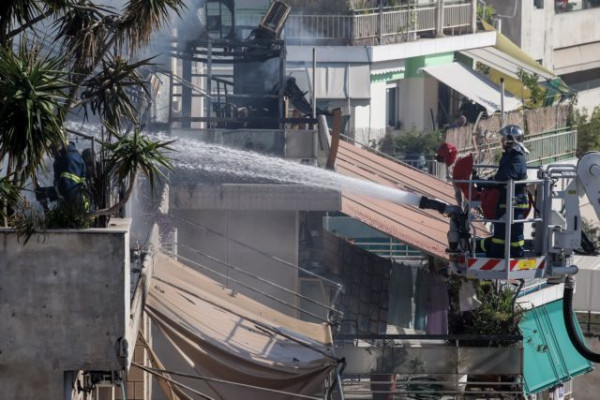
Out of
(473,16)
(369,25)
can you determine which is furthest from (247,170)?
(473,16)

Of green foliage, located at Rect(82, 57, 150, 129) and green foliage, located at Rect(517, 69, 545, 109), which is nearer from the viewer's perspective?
green foliage, located at Rect(82, 57, 150, 129)

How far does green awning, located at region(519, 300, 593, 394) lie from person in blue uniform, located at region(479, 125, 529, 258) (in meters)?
2.91

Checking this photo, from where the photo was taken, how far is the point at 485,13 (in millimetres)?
39469

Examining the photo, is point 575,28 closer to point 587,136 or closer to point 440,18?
point 440,18

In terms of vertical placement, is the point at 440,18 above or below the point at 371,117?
above

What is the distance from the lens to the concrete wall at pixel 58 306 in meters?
10.3

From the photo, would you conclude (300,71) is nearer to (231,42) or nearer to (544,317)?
(231,42)

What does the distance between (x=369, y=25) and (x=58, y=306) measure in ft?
76.1

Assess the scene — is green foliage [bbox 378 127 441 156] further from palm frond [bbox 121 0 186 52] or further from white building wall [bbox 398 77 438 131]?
palm frond [bbox 121 0 186 52]

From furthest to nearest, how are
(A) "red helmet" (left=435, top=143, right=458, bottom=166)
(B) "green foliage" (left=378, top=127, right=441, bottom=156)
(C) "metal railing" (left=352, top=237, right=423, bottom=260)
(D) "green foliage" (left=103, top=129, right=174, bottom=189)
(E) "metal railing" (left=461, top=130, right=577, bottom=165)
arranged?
(B) "green foliage" (left=378, top=127, right=441, bottom=156) → (E) "metal railing" (left=461, top=130, right=577, bottom=165) → (C) "metal railing" (left=352, top=237, right=423, bottom=260) → (A) "red helmet" (left=435, top=143, right=458, bottom=166) → (D) "green foliage" (left=103, top=129, right=174, bottom=189)

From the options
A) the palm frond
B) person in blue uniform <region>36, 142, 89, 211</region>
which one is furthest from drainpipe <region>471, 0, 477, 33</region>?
person in blue uniform <region>36, 142, 89, 211</region>

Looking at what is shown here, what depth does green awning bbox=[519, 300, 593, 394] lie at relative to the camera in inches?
688

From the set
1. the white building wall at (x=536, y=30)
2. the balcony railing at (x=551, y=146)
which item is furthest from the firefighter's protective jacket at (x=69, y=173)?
the white building wall at (x=536, y=30)

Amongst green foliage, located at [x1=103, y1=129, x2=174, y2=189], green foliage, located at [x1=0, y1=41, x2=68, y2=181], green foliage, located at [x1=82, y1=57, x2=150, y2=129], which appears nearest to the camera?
green foliage, located at [x1=0, y1=41, x2=68, y2=181]
